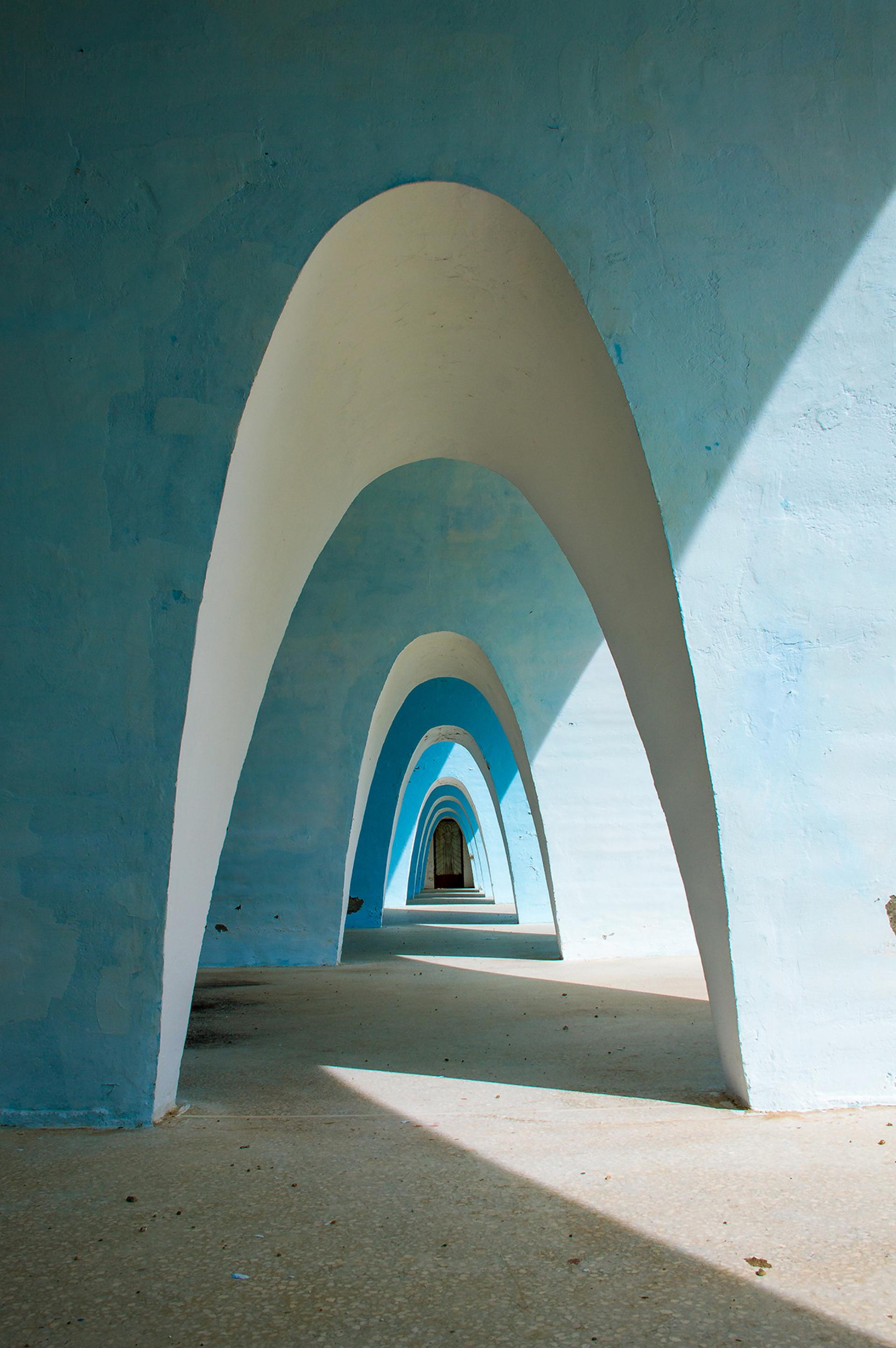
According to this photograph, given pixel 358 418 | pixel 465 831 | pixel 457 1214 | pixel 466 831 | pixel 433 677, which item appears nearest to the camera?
pixel 457 1214

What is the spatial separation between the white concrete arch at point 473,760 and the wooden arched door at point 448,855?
2400 cm

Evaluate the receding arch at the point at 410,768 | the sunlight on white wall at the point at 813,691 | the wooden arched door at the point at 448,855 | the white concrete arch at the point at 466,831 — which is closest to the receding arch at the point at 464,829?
the white concrete arch at the point at 466,831

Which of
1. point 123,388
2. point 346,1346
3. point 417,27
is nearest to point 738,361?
point 417,27

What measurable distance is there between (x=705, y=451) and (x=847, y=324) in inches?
28.9

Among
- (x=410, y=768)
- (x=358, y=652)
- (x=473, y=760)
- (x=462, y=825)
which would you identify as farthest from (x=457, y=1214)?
(x=462, y=825)

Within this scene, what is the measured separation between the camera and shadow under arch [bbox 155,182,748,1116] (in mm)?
3141

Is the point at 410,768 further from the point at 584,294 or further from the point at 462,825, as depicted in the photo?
the point at 462,825

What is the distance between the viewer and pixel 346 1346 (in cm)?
160

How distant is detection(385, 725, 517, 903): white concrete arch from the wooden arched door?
24001 mm

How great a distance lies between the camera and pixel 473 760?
2219 centimetres

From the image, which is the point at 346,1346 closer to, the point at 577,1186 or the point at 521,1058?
the point at 577,1186

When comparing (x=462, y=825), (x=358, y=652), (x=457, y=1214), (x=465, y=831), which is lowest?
(x=457, y=1214)

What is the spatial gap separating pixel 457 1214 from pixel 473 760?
20.0 metres

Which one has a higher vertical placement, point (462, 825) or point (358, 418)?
point (358, 418)
